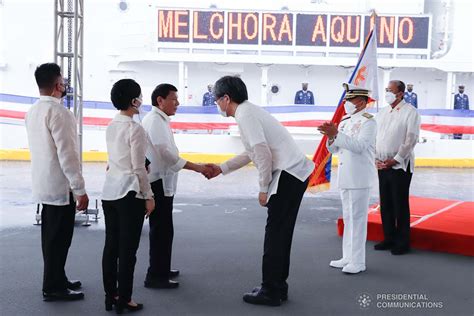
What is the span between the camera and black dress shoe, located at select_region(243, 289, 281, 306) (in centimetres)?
387

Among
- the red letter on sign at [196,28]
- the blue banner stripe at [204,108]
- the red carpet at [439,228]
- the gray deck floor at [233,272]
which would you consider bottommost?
the gray deck floor at [233,272]

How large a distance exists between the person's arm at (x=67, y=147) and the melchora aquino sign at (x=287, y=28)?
1286cm

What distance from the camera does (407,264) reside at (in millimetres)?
4977

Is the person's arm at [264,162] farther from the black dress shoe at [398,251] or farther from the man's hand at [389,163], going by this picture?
the black dress shoe at [398,251]

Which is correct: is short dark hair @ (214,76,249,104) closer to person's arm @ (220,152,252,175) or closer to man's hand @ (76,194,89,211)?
person's arm @ (220,152,252,175)

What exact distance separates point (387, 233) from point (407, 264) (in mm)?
543

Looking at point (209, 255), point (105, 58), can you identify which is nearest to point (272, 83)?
point (105, 58)

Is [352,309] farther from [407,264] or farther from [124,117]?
[124,117]

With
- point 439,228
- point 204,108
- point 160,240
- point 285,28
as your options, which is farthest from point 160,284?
point 285,28

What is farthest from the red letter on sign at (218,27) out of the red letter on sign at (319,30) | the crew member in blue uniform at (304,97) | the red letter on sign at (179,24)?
the crew member in blue uniform at (304,97)

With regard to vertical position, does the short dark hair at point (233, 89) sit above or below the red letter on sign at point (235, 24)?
below

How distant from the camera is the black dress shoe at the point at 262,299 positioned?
3869 mm

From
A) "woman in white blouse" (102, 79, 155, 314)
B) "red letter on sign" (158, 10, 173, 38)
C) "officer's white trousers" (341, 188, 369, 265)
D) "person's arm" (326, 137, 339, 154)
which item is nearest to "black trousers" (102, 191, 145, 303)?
"woman in white blouse" (102, 79, 155, 314)

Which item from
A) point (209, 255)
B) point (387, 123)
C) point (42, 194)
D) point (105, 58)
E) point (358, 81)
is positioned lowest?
point (209, 255)
